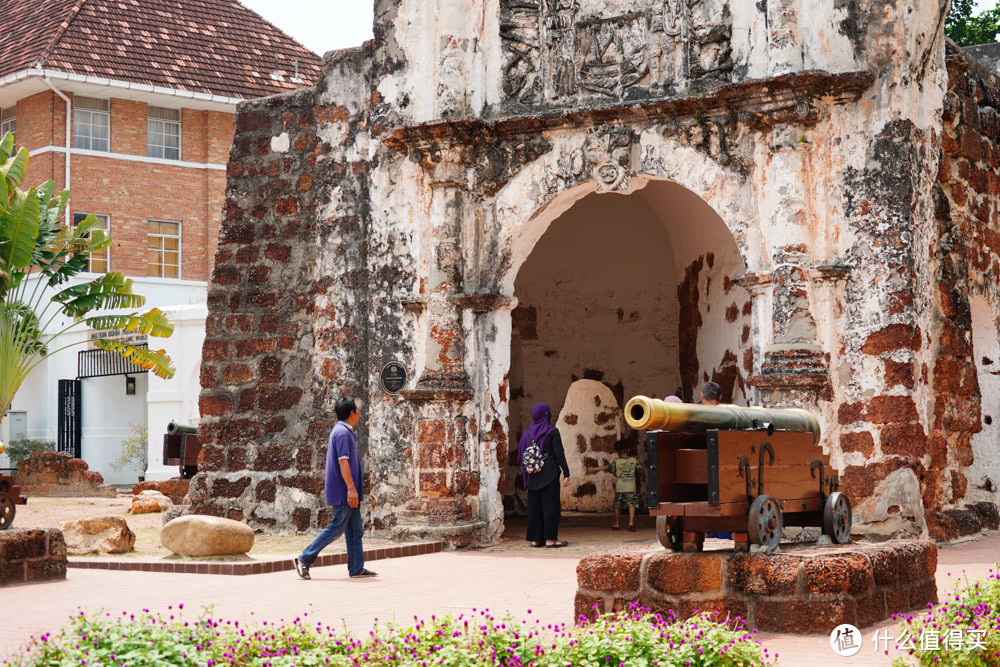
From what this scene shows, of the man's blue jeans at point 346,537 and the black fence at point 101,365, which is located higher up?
the black fence at point 101,365

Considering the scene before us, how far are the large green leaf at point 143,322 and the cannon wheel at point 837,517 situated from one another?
12564 mm

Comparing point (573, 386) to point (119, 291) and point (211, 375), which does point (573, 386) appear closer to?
point (211, 375)

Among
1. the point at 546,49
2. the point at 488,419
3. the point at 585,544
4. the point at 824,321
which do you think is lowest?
the point at 585,544

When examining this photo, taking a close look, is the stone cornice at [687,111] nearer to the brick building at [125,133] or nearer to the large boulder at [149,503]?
the large boulder at [149,503]

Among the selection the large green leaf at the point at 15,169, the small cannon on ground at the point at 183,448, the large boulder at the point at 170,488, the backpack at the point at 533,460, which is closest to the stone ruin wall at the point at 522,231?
the backpack at the point at 533,460

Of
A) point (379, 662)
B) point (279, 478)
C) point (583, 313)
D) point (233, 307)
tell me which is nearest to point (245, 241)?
point (233, 307)

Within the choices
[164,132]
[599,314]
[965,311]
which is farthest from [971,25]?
[164,132]

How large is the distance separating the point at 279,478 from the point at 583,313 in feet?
15.6

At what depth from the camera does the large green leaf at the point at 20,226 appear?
1661 centimetres

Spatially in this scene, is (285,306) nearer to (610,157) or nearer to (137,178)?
(610,157)

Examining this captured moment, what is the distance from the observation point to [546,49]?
37.0 feet

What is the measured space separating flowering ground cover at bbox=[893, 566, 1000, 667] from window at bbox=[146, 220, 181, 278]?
22.8 meters

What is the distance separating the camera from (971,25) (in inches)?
832

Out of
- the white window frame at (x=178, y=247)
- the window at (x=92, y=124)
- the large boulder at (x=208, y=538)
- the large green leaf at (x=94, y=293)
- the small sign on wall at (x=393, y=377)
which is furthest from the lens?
the white window frame at (x=178, y=247)
